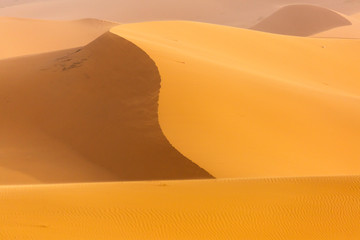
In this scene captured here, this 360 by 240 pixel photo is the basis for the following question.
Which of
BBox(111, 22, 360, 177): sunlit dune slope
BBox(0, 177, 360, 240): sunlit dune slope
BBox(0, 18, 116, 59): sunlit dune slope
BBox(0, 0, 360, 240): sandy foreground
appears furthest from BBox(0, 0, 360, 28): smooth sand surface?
BBox(0, 177, 360, 240): sunlit dune slope

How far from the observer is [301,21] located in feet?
102

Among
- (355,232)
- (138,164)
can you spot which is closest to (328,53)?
(138,164)

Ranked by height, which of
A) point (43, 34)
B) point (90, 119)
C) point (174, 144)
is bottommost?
point (43, 34)

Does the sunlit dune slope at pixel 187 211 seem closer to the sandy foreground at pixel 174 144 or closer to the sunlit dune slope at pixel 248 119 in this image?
the sandy foreground at pixel 174 144

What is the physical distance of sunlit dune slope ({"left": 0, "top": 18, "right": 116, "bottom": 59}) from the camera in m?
23.0

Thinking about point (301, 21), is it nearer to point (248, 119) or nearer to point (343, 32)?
point (343, 32)

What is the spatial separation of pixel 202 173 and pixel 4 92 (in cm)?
525

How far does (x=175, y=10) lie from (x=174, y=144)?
39.3 metres

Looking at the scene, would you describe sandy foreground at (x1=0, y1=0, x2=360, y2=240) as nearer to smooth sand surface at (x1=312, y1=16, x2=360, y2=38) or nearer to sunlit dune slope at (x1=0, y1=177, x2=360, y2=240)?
sunlit dune slope at (x1=0, y1=177, x2=360, y2=240)

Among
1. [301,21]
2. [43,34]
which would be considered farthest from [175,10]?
[43,34]

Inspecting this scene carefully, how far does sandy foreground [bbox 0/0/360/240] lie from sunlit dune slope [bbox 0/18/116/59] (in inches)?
332

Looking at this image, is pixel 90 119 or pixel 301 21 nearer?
pixel 90 119

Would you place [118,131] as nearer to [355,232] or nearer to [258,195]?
[258,195]

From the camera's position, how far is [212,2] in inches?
1959
